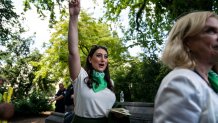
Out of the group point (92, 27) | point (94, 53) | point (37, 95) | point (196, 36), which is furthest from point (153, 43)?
point (196, 36)

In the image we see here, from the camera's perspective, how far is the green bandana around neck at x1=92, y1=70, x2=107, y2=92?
3.57m

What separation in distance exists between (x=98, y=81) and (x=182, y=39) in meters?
1.65

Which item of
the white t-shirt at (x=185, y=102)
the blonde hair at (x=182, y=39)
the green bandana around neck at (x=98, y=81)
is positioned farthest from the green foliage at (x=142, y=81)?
the white t-shirt at (x=185, y=102)

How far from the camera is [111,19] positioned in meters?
23.3

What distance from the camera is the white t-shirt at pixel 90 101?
11.3 ft

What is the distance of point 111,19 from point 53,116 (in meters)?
15.4

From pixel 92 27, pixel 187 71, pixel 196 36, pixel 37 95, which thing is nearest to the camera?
pixel 187 71

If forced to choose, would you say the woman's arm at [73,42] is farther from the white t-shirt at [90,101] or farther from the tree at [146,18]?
the tree at [146,18]

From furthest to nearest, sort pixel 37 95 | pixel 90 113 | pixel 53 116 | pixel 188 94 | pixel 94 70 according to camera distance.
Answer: pixel 37 95 → pixel 53 116 → pixel 94 70 → pixel 90 113 → pixel 188 94

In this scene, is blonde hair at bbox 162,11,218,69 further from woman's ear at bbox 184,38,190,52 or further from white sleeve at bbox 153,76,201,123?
white sleeve at bbox 153,76,201,123

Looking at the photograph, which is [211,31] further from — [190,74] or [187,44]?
[190,74]

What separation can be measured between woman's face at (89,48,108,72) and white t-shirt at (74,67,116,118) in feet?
0.84

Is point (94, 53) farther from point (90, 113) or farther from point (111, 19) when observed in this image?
point (111, 19)

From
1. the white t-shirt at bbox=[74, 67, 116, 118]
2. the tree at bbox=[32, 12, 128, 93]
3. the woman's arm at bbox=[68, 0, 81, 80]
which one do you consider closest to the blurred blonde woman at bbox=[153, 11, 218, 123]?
the white t-shirt at bbox=[74, 67, 116, 118]
